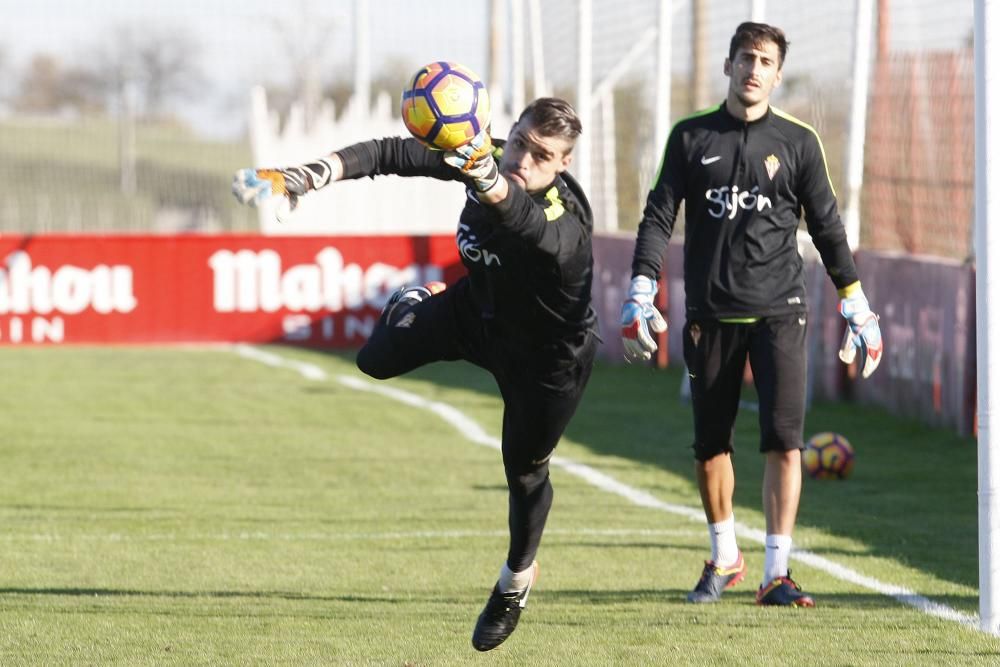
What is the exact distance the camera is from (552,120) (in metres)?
6.06

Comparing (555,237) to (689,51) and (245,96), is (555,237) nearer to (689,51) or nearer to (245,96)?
(689,51)

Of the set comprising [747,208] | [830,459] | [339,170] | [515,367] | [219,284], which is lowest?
[830,459]

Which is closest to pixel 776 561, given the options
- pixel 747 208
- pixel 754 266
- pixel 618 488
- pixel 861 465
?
pixel 754 266

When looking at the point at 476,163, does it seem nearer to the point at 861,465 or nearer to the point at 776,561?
the point at 776,561

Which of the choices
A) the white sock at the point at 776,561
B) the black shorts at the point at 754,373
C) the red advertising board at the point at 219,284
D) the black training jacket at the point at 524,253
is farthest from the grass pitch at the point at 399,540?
the red advertising board at the point at 219,284

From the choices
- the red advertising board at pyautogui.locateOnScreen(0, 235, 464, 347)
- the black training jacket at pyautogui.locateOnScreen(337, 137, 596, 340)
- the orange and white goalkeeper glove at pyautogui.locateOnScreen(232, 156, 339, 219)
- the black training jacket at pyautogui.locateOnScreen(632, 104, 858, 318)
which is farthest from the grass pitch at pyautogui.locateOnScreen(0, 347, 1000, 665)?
the red advertising board at pyautogui.locateOnScreen(0, 235, 464, 347)

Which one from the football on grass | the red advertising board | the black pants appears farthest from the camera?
the red advertising board

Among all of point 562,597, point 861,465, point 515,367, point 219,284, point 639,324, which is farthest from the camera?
point 219,284

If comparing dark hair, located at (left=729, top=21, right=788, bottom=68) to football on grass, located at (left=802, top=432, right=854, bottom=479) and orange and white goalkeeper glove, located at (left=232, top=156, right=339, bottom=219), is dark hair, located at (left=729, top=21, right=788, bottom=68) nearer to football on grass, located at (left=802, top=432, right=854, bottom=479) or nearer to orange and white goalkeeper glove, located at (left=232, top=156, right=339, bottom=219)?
orange and white goalkeeper glove, located at (left=232, top=156, right=339, bottom=219)

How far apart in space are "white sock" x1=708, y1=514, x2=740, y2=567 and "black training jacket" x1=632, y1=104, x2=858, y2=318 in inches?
36.9

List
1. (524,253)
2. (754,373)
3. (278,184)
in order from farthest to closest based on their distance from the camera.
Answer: (754,373) < (524,253) < (278,184)

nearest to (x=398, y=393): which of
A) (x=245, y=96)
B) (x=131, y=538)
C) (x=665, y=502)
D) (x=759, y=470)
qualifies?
(x=759, y=470)

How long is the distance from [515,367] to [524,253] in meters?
0.59

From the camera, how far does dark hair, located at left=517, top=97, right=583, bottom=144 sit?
19.9 feet
